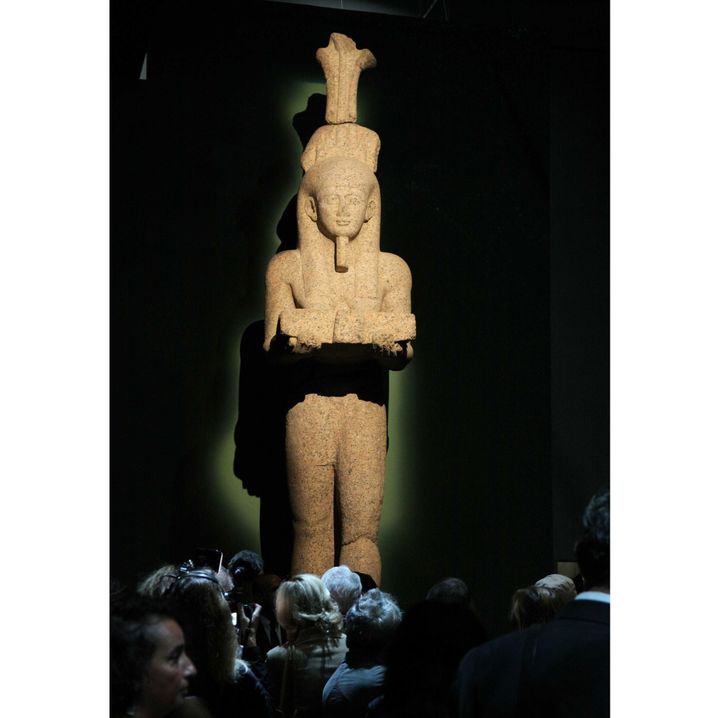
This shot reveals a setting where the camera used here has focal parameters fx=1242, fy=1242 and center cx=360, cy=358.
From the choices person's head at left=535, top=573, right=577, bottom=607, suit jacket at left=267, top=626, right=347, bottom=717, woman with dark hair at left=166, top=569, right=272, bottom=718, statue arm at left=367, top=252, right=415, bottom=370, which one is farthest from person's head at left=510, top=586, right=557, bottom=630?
statue arm at left=367, top=252, right=415, bottom=370

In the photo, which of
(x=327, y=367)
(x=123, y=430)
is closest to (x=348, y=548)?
(x=327, y=367)

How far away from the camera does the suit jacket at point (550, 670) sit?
2418mm

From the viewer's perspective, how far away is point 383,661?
9.76 ft

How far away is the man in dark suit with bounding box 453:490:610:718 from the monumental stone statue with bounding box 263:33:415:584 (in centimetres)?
379

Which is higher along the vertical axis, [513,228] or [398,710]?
[513,228]

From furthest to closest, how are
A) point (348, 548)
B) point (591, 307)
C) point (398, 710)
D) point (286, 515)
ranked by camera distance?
point (286, 515) → point (348, 548) → point (591, 307) → point (398, 710)

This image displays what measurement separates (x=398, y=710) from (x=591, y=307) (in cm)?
277

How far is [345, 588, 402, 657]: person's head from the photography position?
3.13 metres

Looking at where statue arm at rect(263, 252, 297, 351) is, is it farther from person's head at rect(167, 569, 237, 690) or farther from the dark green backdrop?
person's head at rect(167, 569, 237, 690)

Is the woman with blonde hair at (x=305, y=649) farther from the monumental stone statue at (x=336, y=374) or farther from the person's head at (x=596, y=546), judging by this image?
the monumental stone statue at (x=336, y=374)

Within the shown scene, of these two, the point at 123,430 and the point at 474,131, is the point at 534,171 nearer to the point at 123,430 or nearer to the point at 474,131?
the point at 474,131

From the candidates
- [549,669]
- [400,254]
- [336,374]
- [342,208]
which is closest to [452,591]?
[549,669]
